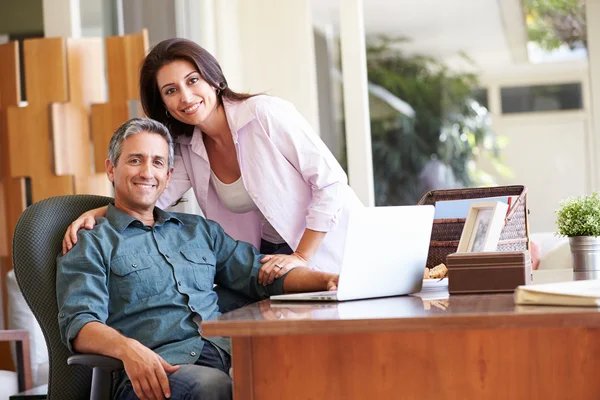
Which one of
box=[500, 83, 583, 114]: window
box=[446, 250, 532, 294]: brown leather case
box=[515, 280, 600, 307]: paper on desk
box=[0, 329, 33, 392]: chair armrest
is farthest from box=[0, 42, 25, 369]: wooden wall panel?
box=[500, 83, 583, 114]: window

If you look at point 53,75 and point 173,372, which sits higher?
point 53,75

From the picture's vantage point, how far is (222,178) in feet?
9.22

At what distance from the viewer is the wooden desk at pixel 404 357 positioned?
1534 millimetres

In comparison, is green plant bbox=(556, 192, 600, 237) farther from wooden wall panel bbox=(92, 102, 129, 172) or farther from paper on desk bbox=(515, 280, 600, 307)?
wooden wall panel bbox=(92, 102, 129, 172)

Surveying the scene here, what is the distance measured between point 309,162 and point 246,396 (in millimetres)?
1189

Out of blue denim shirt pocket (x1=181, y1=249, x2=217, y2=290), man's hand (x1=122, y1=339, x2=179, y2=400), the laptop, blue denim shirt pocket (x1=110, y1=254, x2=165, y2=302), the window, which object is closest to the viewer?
the laptop

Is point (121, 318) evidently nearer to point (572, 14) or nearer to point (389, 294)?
point (389, 294)

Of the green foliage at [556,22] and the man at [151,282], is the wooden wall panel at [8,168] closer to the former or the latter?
the man at [151,282]

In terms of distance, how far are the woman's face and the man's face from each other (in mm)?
244

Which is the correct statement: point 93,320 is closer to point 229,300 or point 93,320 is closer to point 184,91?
point 229,300

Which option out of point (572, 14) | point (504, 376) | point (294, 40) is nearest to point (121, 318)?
point (504, 376)

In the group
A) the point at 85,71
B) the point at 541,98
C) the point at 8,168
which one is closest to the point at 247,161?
the point at 85,71

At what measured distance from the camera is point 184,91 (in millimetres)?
2609

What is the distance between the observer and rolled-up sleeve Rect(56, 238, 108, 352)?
2.05 metres
